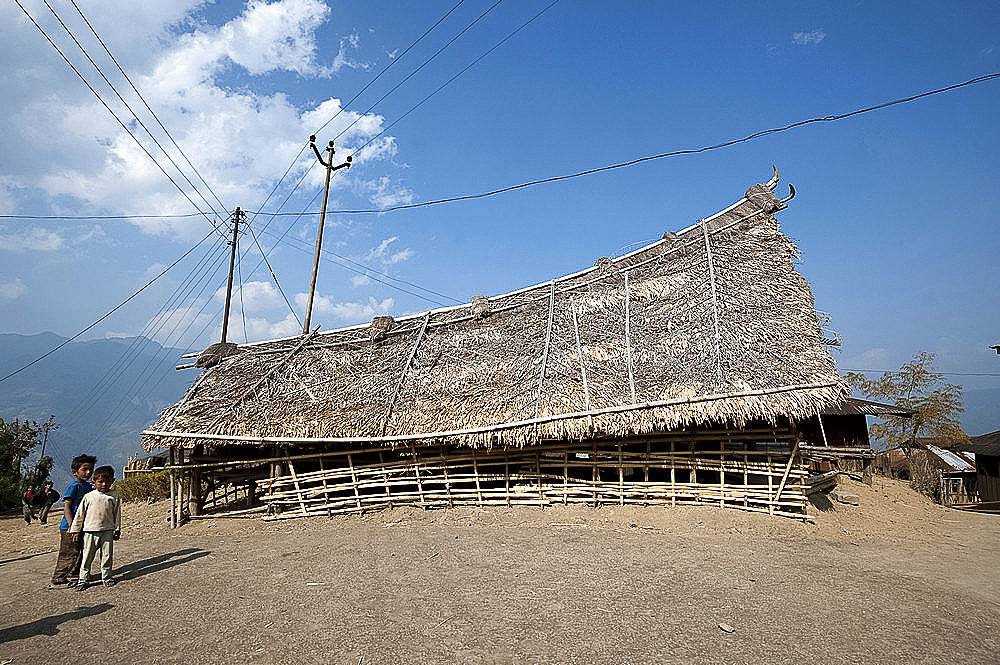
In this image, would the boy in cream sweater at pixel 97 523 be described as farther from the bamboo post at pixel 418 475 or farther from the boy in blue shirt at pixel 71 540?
the bamboo post at pixel 418 475

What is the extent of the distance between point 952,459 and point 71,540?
86.2ft

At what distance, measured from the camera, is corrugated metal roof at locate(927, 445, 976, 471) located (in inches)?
824

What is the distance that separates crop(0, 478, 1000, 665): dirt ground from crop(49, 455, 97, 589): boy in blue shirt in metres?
0.23

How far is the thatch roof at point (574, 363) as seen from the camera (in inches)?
342

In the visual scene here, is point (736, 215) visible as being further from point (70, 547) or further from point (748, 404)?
point (70, 547)

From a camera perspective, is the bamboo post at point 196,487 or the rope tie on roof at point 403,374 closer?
the rope tie on roof at point 403,374

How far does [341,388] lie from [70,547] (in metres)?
5.04

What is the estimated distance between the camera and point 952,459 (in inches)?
841

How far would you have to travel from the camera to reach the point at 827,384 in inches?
320

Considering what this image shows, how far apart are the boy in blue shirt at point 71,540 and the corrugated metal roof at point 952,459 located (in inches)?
992

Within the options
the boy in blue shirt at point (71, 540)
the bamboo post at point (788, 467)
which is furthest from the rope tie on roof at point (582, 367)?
the boy in blue shirt at point (71, 540)

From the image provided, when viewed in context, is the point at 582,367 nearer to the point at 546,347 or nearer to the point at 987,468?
the point at 546,347

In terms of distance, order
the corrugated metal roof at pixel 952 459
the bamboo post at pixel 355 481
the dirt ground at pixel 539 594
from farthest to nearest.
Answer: the corrugated metal roof at pixel 952 459
the bamboo post at pixel 355 481
the dirt ground at pixel 539 594

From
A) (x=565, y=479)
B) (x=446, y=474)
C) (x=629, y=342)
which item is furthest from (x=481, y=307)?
(x=565, y=479)
